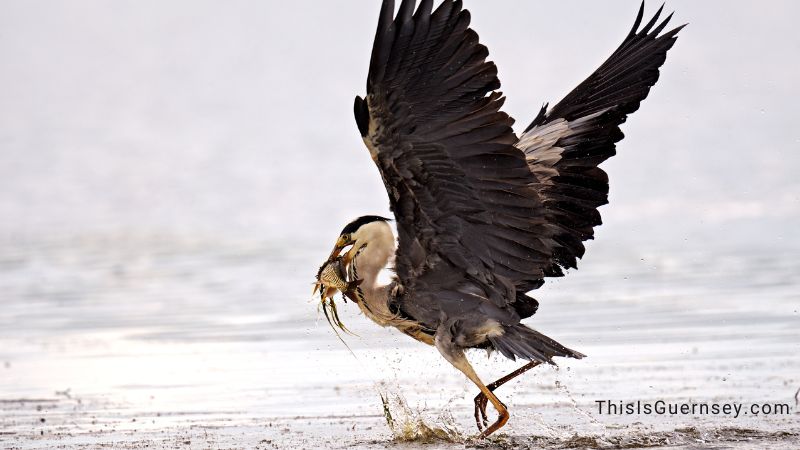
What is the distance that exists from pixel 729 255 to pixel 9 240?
31.7 ft

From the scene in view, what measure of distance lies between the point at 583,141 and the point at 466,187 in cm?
166

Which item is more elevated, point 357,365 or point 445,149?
point 445,149

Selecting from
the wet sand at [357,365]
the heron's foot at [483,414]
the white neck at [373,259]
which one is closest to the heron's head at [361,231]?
the white neck at [373,259]

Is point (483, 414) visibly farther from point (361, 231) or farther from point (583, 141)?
point (583, 141)

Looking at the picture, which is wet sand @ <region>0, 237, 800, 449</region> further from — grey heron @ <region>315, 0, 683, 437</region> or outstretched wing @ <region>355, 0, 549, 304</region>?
outstretched wing @ <region>355, 0, 549, 304</region>

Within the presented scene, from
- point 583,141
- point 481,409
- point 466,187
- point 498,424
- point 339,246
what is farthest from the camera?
point 583,141

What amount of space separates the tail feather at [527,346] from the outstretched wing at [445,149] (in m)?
0.44

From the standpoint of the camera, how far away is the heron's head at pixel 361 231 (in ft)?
26.7

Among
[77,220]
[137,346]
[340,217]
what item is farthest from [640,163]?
[137,346]

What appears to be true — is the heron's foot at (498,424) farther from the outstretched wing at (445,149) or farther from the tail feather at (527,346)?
the outstretched wing at (445,149)

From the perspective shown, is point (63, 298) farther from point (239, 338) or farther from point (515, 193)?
point (515, 193)

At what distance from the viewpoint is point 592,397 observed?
892cm

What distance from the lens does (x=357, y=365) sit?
33.8 ft

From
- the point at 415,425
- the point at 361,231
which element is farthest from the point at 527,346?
the point at 361,231
